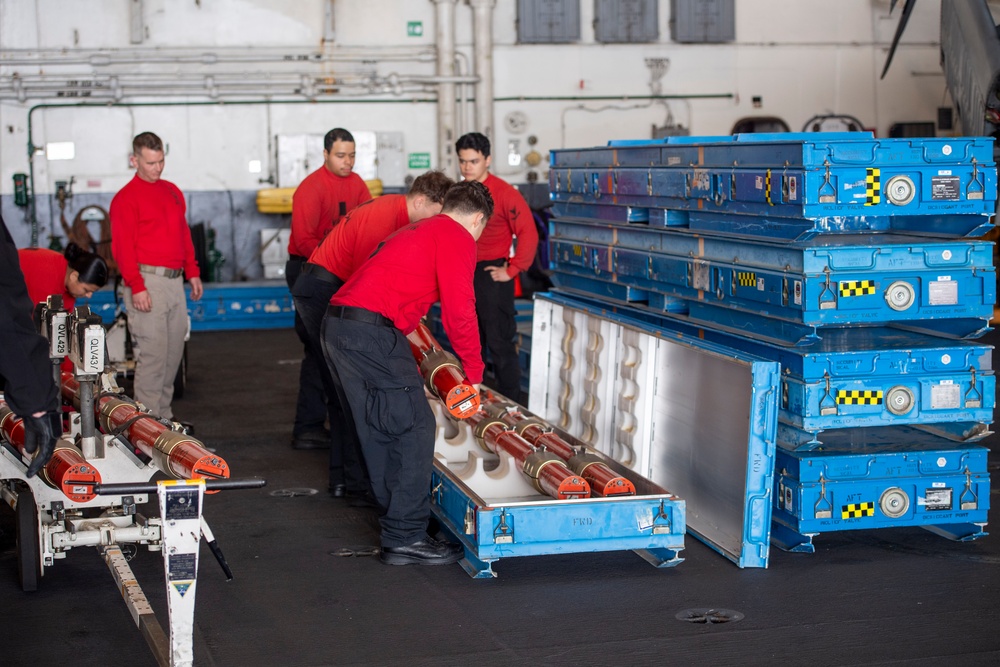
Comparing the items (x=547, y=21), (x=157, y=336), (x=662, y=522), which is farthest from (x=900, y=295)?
(x=547, y=21)

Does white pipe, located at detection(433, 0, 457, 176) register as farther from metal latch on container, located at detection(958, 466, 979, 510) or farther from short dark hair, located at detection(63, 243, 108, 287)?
metal latch on container, located at detection(958, 466, 979, 510)

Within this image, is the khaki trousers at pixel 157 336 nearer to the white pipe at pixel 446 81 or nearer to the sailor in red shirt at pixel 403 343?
the sailor in red shirt at pixel 403 343

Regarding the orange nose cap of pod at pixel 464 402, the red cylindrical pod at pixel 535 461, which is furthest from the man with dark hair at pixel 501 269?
the orange nose cap of pod at pixel 464 402

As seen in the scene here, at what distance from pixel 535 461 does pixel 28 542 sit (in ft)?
7.24

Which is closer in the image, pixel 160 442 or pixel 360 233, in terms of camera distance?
pixel 160 442

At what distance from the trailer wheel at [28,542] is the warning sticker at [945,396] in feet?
12.6

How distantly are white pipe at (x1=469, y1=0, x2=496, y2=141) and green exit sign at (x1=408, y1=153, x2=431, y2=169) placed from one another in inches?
31.4

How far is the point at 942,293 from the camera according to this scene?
5012 millimetres

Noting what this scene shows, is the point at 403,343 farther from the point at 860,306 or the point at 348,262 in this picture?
the point at 860,306

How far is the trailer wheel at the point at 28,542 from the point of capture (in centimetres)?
480

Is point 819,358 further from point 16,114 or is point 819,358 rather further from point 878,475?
point 16,114

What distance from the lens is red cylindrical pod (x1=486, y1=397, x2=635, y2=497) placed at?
17.0 feet

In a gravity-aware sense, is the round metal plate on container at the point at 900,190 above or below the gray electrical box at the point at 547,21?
below

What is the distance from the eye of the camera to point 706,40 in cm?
1580
